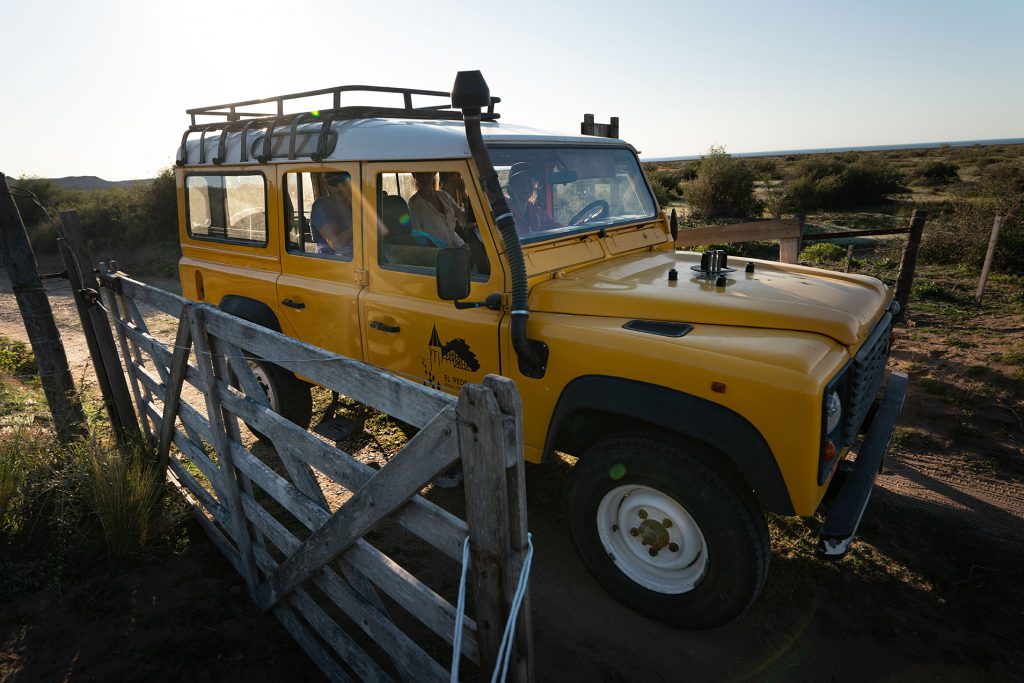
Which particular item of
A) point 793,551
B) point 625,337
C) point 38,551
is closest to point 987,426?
point 793,551

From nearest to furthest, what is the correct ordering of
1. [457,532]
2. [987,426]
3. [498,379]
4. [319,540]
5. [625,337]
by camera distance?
[498,379]
[457,532]
[319,540]
[625,337]
[987,426]

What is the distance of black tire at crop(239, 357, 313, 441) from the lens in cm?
435

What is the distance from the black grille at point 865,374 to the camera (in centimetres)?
256

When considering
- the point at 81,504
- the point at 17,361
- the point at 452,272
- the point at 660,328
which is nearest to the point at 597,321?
the point at 660,328

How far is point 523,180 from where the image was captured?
3.29 metres

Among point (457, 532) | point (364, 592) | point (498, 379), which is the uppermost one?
point (498, 379)

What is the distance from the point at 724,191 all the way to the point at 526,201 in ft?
57.4

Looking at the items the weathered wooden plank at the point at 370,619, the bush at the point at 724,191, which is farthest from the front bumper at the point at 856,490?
the bush at the point at 724,191

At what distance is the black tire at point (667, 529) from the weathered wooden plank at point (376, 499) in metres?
1.14

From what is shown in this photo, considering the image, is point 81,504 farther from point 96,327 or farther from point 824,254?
point 824,254

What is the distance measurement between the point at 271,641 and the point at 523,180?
274cm

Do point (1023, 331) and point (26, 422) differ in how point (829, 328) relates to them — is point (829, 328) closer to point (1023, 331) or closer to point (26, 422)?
point (26, 422)

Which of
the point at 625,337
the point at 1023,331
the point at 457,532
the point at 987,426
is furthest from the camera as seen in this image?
the point at 1023,331

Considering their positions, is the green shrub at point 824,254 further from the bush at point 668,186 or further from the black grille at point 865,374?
the black grille at point 865,374
